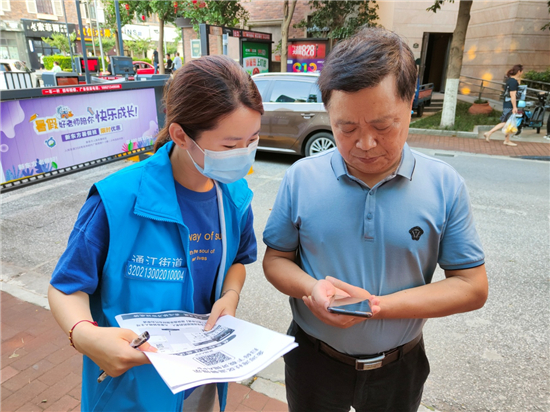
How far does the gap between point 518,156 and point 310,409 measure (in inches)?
383

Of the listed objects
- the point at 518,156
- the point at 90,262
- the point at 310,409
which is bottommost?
the point at 518,156

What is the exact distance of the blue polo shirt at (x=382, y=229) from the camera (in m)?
1.31

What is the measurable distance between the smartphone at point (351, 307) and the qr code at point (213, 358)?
34 centimetres

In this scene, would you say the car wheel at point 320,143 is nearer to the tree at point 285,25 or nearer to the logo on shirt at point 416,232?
the logo on shirt at point 416,232

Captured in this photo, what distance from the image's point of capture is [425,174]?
53.4 inches

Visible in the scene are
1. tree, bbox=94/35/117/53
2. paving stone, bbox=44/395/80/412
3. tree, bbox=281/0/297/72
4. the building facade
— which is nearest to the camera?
paving stone, bbox=44/395/80/412

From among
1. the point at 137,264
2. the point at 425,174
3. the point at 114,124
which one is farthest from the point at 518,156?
the point at 137,264

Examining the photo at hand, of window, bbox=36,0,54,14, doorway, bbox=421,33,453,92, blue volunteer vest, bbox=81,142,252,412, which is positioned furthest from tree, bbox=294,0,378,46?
window, bbox=36,0,54,14

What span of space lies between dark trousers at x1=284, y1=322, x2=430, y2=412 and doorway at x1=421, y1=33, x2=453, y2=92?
21.3 metres

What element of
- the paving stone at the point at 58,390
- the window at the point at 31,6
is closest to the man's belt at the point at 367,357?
the paving stone at the point at 58,390

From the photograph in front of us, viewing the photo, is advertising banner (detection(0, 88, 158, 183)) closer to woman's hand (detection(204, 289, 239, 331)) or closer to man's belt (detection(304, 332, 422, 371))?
woman's hand (detection(204, 289, 239, 331))

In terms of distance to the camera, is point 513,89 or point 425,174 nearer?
point 425,174

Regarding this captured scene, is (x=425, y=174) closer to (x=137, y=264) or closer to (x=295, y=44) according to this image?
(x=137, y=264)

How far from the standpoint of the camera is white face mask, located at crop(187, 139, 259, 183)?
135 cm
